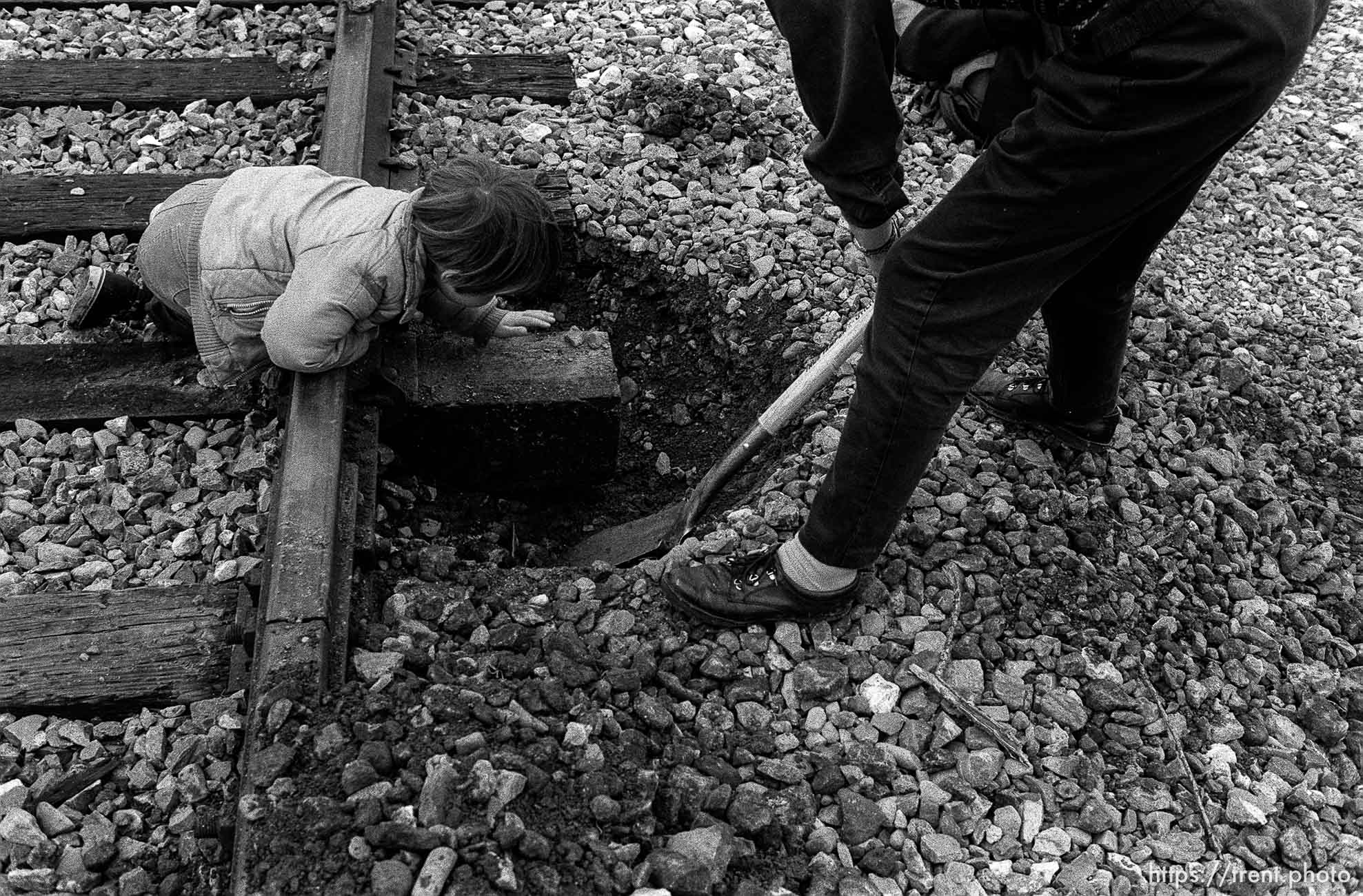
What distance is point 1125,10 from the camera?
164 cm

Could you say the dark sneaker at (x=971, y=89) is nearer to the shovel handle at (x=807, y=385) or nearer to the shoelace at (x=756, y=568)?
the shovel handle at (x=807, y=385)

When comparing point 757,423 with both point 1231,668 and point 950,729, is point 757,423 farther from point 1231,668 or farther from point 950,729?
point 1231,668

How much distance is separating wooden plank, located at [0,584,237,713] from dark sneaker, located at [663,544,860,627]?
3.34 feet

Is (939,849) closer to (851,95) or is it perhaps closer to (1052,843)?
(1052,843)

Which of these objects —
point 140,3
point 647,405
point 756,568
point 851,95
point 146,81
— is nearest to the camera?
point 851,95

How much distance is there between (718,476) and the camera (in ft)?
9.46

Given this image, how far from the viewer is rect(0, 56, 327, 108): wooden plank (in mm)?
3922

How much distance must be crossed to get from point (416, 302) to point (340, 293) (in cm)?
Result: 25

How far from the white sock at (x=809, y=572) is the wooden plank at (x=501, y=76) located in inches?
99.5

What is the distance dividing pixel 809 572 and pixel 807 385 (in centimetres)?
66

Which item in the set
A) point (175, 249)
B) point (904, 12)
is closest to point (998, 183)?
point (904, 12)

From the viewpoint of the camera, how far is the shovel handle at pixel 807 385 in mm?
2836

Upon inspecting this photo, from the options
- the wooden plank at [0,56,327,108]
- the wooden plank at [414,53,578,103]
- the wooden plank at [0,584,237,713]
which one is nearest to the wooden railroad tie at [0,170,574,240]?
the wooden plank at [0,56,327,108]

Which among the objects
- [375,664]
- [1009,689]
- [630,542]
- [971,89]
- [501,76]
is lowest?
[630,542]
